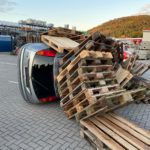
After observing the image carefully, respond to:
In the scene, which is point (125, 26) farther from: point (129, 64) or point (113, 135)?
point (113, 135)

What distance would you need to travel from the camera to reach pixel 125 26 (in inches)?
2181

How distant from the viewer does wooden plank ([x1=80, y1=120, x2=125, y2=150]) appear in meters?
3.78

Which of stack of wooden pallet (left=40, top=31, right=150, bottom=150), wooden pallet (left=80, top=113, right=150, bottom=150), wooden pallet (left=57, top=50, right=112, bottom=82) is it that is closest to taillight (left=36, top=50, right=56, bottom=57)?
stack of wooden pallet (left=40, top=31, right=150, bottom=150)

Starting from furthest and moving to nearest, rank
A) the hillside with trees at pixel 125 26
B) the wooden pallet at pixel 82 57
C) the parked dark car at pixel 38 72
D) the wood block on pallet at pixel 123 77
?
the hillside with trees at pixel 125 26, the wood block on pallet at pixel 123 77, the parked dark car at pixel 38 72, the wooden pallet at pixel 82 57

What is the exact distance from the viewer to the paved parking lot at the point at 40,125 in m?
4.46

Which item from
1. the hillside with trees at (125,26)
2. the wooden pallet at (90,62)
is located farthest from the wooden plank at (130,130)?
the hillside with trees at (125,26)

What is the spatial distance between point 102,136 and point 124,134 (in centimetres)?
39

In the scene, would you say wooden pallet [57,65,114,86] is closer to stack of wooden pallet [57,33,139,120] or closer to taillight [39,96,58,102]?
stack of wooden pallet [57,33,139,120]

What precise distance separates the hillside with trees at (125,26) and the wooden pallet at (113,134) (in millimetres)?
46724

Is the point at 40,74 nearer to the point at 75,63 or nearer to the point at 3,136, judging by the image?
the point at 75,63

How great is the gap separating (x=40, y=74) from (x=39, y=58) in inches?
18.6

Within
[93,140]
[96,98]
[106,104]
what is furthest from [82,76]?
[93,140]

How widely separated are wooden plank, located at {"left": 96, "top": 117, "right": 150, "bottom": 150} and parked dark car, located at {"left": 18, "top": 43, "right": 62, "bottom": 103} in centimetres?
207

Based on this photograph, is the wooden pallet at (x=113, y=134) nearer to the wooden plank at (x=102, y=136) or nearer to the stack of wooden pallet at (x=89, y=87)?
the wooden plank at (x=102, y=136)
